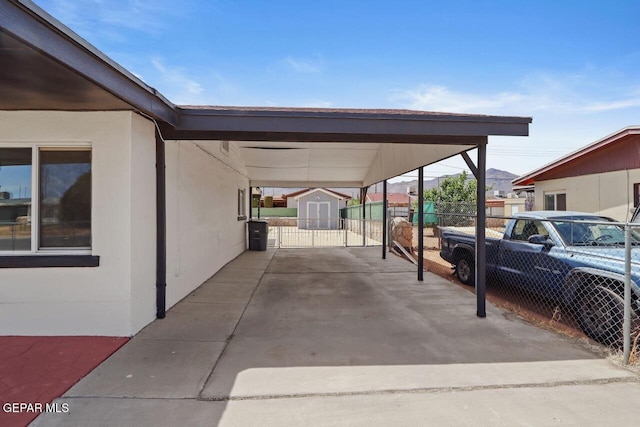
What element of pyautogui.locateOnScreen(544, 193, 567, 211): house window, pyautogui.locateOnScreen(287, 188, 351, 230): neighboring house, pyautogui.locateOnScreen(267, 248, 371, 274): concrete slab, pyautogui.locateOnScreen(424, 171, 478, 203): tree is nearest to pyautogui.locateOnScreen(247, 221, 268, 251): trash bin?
pyautogui.locateOnScreen(267, 248, 371, 274): concrete slab

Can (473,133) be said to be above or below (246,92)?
below

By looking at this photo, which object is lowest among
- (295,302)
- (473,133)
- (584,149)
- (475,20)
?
(295,302)

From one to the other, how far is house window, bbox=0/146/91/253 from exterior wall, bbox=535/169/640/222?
44.3 ft

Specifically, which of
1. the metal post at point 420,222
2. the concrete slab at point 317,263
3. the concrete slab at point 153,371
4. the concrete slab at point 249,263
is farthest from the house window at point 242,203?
the concrete slab at point 153,371

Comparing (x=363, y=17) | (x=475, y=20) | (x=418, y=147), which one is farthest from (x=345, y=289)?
(x=475, y=20)

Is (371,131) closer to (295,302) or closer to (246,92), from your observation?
(295,302)

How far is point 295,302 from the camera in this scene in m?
6.23

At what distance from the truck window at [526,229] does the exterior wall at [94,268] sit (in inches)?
244

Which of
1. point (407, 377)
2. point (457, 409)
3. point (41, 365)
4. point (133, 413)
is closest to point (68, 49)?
point (133, 413)

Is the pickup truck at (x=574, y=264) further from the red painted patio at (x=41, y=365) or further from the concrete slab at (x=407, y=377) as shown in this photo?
the red painted patio at (x=41, y=365)

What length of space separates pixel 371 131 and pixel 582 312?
3.74 meters

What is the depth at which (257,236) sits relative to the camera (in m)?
14.0

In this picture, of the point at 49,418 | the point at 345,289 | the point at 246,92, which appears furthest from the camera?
the point at 246,92

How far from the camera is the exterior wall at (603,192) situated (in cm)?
1026
